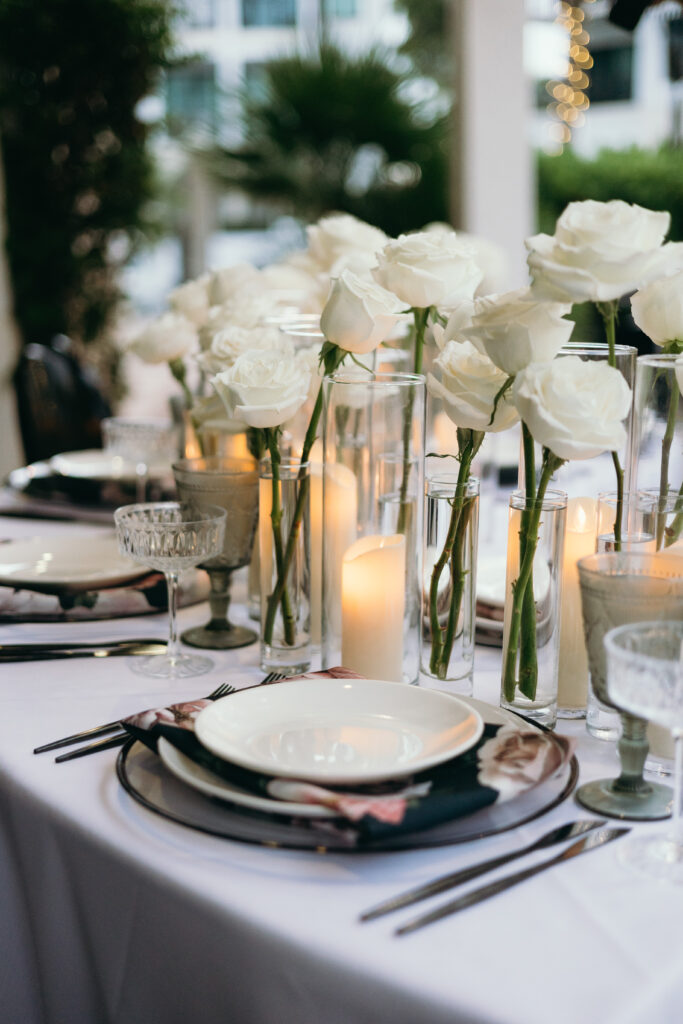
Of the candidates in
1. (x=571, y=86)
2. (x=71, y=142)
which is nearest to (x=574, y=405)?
(x=71, y=142)

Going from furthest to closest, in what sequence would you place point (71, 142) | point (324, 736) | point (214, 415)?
point (71, 142) < point (214, 415) < point (324, 736)

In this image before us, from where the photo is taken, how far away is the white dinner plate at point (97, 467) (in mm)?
1985

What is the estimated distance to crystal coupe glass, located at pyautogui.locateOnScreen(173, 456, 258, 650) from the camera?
123cm

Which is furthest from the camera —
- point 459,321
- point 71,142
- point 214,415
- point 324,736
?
point 71,142

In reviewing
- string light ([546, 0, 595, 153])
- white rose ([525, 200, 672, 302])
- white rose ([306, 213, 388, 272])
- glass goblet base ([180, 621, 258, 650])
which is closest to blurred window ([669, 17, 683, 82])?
string light ([546, 0, 595, 153])

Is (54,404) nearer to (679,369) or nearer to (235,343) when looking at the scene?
(235,343)

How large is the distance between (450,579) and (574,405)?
272 millimetres

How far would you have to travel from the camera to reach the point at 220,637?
128 cm

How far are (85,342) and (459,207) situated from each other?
212cm

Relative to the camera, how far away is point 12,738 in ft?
3.23

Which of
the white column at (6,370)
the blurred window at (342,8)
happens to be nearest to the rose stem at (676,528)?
the white column at (6,370)

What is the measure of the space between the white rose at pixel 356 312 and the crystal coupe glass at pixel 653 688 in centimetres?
43

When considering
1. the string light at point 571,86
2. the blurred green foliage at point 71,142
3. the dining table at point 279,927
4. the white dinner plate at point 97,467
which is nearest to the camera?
the dining table at point 279,927

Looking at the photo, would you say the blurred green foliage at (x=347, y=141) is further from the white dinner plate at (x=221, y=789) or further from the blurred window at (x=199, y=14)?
the white dinner plate at (x=221, y=789)
